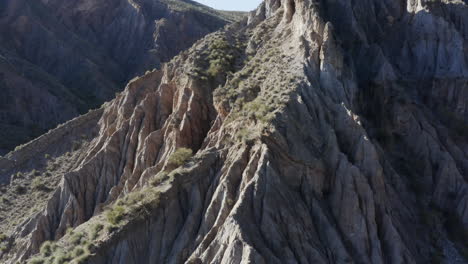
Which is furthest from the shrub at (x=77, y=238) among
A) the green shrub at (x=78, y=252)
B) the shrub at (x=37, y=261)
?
the shrub at (x=37, y=261)

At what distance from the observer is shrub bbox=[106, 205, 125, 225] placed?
24616 millimetres

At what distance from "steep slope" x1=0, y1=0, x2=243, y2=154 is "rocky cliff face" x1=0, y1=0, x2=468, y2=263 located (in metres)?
37.5

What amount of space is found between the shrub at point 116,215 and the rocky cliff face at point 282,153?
10cm

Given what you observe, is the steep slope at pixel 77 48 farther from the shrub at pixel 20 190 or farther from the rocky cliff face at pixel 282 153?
the rocky cliff face at pixel 282 153

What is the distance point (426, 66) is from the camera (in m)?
41.8

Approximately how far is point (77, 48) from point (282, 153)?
8474cm

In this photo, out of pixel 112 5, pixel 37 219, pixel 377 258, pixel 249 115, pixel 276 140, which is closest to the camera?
pixel 377 258

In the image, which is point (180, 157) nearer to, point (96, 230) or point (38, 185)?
point (96, 230)

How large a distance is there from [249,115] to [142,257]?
8.31 meters

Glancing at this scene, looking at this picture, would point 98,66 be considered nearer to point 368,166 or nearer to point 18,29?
point 18,29

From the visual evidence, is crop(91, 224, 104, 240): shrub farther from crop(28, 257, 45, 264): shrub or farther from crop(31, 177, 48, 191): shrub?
crop(31, 177, 48, 191): shrub

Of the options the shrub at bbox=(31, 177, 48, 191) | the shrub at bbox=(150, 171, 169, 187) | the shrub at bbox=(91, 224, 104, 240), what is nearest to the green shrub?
the shrub at bbox=(91, 224, 104, 240)

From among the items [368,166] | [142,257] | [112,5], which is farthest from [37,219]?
[112,5]

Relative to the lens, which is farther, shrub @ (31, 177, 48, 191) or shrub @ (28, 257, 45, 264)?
shrub @ (31, 177, 48, 191)
